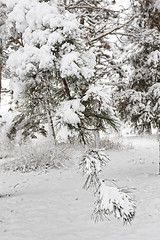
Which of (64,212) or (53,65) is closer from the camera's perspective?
(53,65)

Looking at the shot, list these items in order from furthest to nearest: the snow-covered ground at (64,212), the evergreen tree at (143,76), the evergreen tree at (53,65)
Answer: the evergreen tree at (143,76), the snow-covered ground at (64,212), the evergreen tree at (53,65)

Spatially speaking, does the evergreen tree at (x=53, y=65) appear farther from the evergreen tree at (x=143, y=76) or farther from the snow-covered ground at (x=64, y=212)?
the evergreen tree at (x=143, y=76)

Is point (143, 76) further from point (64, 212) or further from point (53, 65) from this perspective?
point (64, 212)

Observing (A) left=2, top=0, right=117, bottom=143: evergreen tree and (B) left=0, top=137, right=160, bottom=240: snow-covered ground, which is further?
(B) left=0, top=137, right=160, bottom=240: snow-covered ground

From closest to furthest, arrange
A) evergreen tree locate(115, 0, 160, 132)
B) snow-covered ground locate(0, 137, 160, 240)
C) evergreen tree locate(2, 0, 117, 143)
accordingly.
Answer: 1. evergreen tree locate(2, 0, 117, 143)
2. snow-covered ground locate(0, 137, 160, 240)
3. evergreen tree locate(115, 0, 160, 132)

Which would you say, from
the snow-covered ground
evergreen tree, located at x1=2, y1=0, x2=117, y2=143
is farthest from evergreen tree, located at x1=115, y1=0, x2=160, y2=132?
evergreen tree, located at x1=2, y1=0, x2=117, y2=143

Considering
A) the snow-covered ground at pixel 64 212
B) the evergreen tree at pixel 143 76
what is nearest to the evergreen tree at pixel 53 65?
the snow-covered ground at pixel 64 212

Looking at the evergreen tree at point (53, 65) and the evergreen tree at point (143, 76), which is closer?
the evergreen tree at point (53, 65)

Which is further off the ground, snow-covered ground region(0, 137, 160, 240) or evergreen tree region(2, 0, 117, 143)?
evergreen tree region(2, 0, 117, 143)

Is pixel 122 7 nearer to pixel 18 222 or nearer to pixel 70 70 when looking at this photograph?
pixel 70 70

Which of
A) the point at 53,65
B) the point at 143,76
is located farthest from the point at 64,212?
the point at 143,76

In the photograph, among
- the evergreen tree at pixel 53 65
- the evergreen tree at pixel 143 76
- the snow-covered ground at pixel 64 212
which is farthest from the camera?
the evergreen tree at pixel 143 76

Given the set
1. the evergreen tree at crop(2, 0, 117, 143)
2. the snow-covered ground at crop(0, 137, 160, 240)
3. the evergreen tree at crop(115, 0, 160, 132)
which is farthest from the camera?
the evergreen tree at crop(115, 0, 160, 132)

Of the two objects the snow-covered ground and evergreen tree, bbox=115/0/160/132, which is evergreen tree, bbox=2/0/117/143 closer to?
the snow-covered ground
